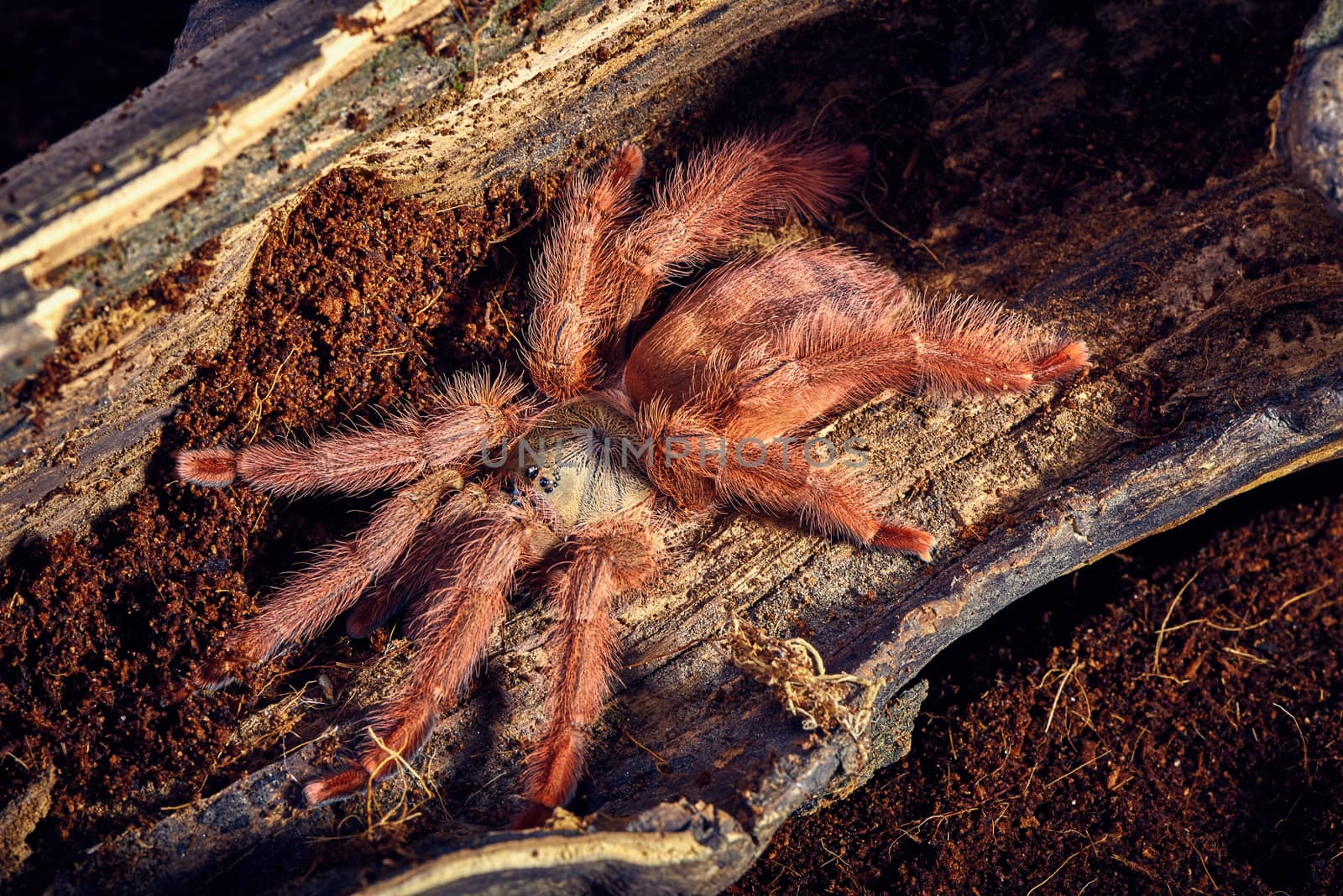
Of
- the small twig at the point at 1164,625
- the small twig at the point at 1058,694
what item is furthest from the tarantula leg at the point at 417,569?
the small twig at the point at 1164,625

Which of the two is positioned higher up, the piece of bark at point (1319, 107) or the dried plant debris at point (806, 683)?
the piece of bark at point (1319, 107)

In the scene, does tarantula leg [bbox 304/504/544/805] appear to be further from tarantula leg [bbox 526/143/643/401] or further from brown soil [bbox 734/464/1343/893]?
brown soil [bbox 734/464/1343/893]

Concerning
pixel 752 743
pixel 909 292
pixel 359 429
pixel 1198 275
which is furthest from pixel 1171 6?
pixel 359 429

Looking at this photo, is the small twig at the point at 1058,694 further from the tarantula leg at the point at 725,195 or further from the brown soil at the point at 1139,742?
the tarantula leg at the point at 725,195

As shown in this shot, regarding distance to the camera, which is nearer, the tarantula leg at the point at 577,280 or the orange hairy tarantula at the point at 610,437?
the orange hairy tarantula at the point at 610,437

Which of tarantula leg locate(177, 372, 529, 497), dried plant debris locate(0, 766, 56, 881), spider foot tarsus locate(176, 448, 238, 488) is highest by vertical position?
spider foot tarsus locate(176, 448, 238, 488)

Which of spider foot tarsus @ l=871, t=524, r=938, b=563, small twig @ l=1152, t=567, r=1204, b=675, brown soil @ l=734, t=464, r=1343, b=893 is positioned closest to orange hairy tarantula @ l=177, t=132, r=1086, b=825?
spider foot tarsus @ l=871, t=524, r=938, b=563

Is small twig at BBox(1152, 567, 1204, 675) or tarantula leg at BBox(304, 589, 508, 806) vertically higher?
tarantula leg at BBox(304, 589, 508, 806)
